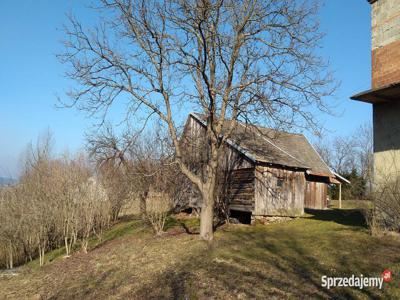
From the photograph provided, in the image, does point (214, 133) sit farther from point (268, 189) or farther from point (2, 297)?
point (2, 297)

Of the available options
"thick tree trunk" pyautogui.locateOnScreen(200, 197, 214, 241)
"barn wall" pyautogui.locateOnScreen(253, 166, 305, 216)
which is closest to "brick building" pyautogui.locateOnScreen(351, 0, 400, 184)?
"thick tree trunk" pyautogui.locateOnScreen(200, 197, 214, 241)

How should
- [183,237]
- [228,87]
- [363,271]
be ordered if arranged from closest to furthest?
[363,271], [228,87], [183,237]

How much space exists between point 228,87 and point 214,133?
177cm

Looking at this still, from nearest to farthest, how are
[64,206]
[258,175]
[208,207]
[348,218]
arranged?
[208,207]
[64,206]
[348,218]
[258,175]

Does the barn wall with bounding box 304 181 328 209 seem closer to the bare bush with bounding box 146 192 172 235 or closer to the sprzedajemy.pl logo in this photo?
the bare bush with bounding box 146 192 172 235

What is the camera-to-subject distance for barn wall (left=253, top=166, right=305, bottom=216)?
1892 cm

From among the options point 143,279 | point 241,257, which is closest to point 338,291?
point 241,257

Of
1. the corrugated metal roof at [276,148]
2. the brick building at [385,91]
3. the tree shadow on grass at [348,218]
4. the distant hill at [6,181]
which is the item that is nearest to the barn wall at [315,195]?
the corrugated metal roof at [276,148]

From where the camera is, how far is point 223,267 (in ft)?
31.6

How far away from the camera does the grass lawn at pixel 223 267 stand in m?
7.82

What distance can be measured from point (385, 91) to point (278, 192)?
874cm

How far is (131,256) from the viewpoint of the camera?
12680 mm

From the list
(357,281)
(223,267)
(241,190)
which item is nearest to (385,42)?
(357,281)

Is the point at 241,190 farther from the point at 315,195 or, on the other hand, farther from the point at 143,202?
the point at 315,195
